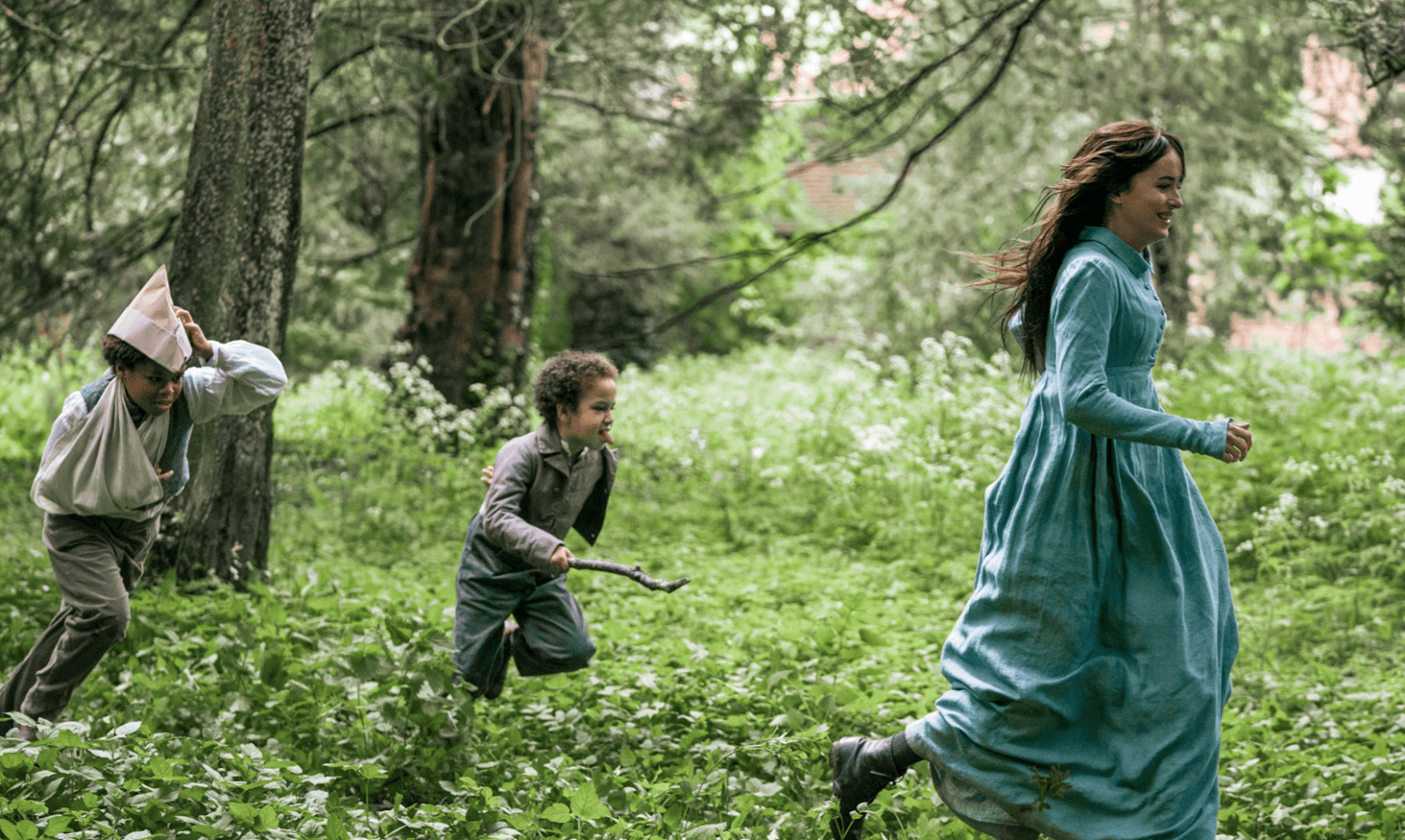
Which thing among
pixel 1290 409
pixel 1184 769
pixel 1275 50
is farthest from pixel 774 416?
pixel 1184 769

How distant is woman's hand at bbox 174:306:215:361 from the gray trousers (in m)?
0.69

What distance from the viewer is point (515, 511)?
4176 mm

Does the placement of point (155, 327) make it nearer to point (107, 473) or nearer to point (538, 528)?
point (107, 473)

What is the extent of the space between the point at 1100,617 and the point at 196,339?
3145mm

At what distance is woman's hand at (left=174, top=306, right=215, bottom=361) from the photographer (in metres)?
3.98

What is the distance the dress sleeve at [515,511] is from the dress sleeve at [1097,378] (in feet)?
5.84

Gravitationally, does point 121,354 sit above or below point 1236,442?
below

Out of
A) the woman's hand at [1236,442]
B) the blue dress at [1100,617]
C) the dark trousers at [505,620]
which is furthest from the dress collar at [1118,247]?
the dark trousers at [505,620]

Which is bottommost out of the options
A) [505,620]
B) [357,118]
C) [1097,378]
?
[505,620]

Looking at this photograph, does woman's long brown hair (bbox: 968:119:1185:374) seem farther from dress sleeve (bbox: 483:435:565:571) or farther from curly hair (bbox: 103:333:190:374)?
curly hair (bbox: 103:333:190:374)

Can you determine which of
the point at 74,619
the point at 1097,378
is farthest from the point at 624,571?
the point at 74,619

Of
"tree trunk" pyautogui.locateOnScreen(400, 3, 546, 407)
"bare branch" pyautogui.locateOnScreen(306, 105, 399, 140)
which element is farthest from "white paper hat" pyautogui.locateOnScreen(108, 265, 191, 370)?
"tree trunk" pyautogui.locateOnScreen(400, 3, 546, 407)

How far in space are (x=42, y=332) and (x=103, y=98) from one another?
355cm

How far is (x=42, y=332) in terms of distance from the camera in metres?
12.5
